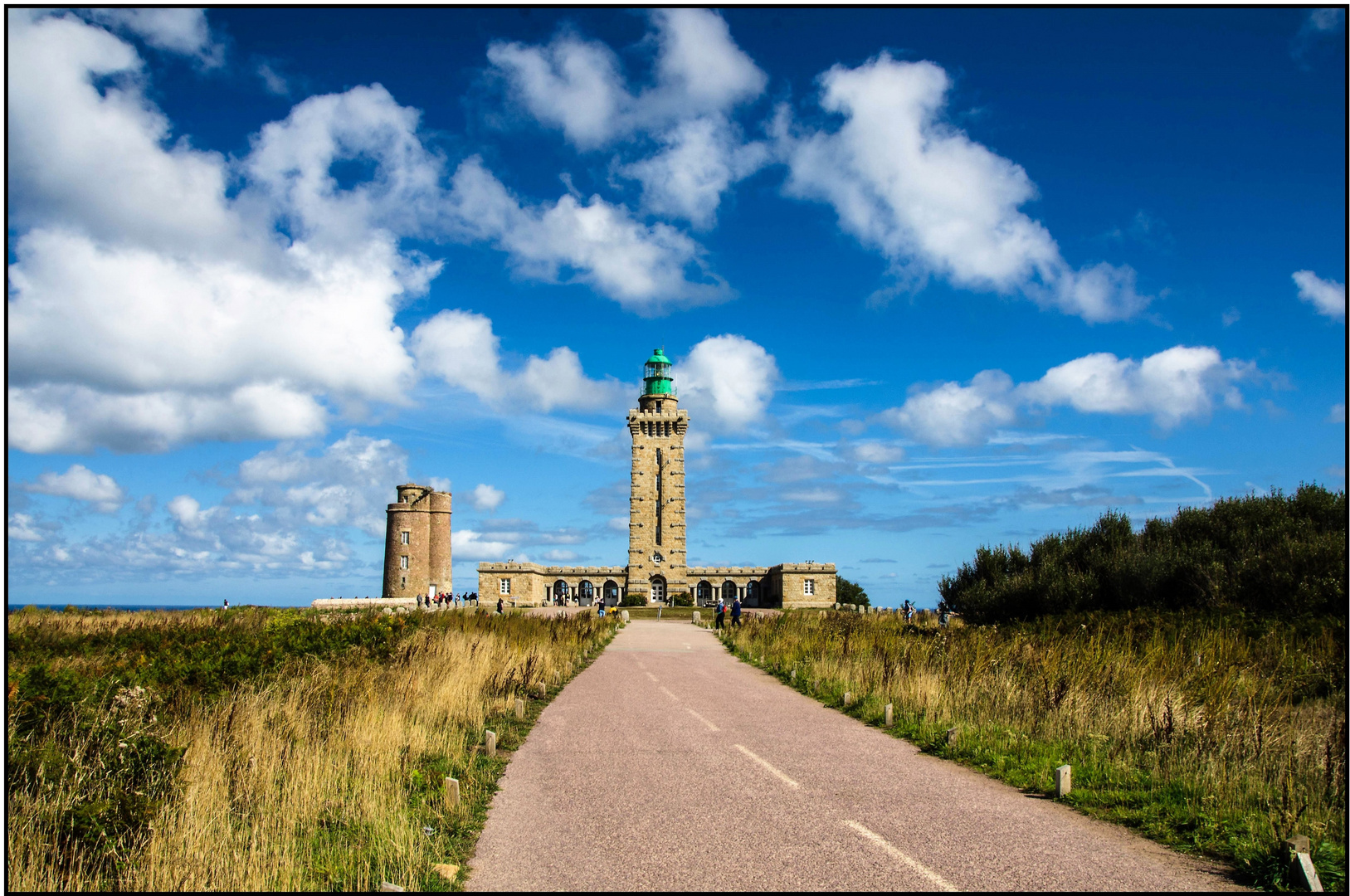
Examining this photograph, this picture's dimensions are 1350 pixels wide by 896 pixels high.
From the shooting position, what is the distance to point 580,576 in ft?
234

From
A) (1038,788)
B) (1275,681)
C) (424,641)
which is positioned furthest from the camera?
(424,641)

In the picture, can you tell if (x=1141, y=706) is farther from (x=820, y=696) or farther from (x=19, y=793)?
(x=19, y=793)

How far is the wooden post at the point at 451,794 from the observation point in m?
6.82

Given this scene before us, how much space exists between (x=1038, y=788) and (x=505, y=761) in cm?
563

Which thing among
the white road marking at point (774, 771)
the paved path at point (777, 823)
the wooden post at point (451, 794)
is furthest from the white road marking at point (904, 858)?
the wooden post at point (451, 794)

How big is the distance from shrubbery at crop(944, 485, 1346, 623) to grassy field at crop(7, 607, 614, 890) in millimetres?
14633

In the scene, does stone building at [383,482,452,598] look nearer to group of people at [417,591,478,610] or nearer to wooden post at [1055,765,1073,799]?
group of people at [417,591,478,610]

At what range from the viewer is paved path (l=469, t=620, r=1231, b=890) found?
18.0 ft

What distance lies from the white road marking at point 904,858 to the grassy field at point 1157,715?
218 centimetres

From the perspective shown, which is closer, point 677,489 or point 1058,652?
point 1058,652

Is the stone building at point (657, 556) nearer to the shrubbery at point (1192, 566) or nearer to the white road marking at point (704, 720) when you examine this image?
the shrubbery at point (1192, 566)

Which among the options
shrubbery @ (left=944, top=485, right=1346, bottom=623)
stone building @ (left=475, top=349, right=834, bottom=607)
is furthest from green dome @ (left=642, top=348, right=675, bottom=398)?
shrubbery @ (left=944, top=485, right=1346, bottom=623)

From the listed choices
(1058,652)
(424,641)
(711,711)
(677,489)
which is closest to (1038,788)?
(711,711)

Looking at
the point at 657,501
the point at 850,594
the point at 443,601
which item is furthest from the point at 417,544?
the point at 850,594
